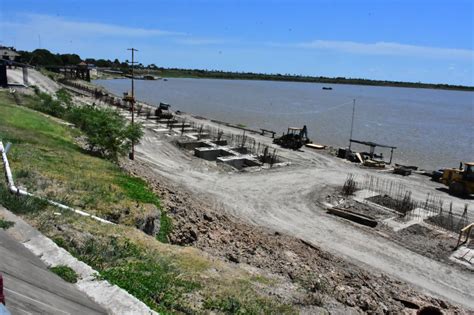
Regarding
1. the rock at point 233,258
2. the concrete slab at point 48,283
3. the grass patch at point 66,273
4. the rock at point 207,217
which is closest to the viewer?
the concrete slab at point 48,283

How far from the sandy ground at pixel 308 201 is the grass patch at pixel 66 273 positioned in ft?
43.1

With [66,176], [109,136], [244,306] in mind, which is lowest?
[244,306]

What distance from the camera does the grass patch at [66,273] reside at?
742 cm

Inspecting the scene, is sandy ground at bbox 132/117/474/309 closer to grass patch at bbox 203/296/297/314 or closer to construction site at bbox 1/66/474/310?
construction site at bbox 1/66/474/310

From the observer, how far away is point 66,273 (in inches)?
297

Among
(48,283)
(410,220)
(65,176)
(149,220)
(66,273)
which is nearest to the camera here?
(48,283)

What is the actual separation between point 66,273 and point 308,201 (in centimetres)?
1979

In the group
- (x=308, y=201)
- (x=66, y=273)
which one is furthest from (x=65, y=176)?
(x=308, y=201)

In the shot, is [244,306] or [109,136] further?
[109,136]

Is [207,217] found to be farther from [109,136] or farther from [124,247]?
[124,247]

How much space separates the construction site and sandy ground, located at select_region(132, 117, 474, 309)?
6cm

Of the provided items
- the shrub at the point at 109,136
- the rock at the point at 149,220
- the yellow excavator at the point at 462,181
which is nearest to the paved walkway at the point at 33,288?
the rock at the point at 149,220

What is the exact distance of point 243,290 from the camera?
380 inches

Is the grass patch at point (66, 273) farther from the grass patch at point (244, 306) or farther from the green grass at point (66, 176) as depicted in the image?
the green grass at point (66, 176)
